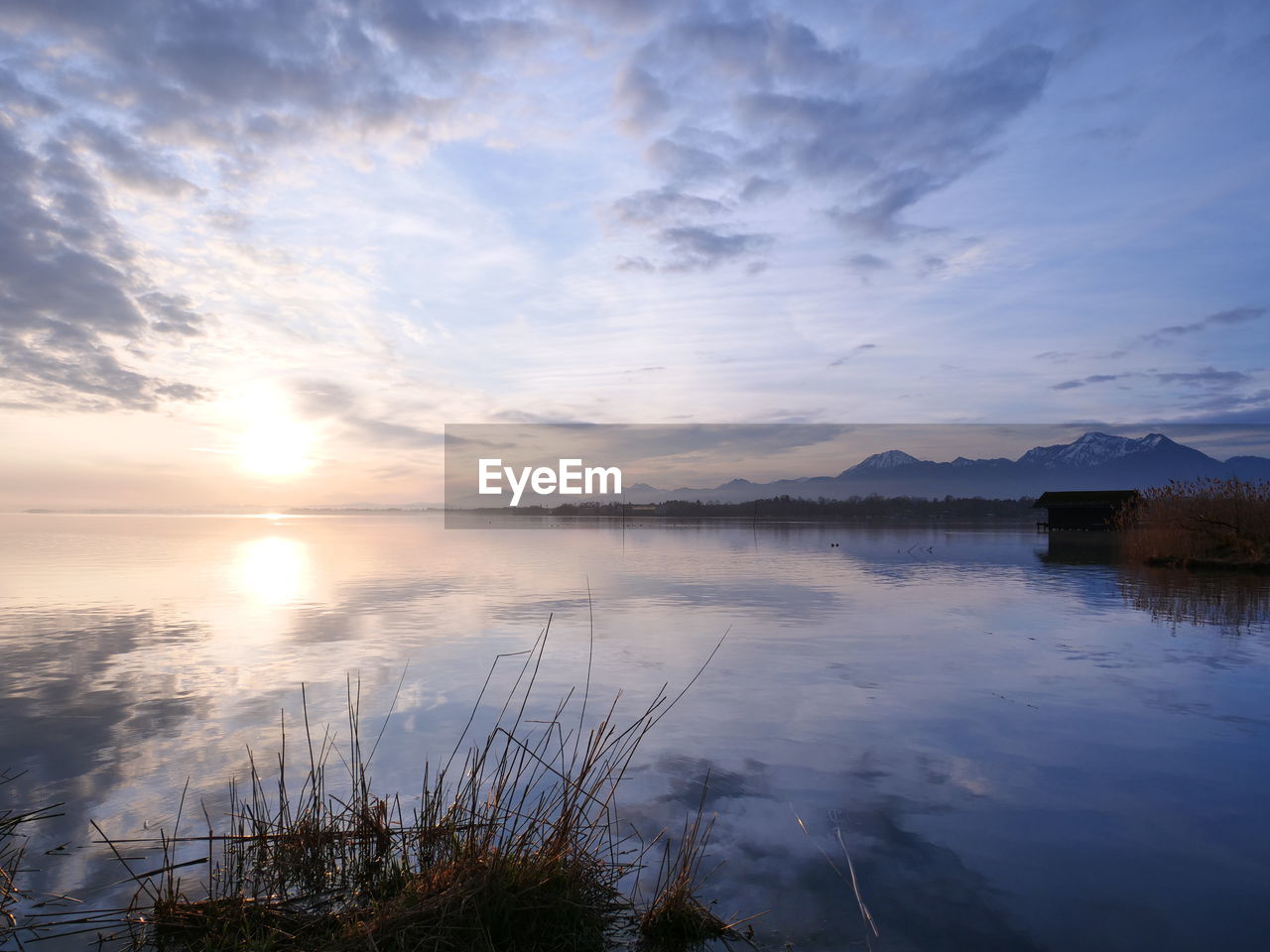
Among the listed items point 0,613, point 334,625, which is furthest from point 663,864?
point 0,613

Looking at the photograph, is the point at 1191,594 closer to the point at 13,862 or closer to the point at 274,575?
the point at 13,862

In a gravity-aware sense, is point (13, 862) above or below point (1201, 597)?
above

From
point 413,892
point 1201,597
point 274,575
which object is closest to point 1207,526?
point 1201,597

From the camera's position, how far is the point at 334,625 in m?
15.5

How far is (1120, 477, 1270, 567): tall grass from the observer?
26703 mm

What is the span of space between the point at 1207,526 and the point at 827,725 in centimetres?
2683

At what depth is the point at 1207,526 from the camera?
1097 inches

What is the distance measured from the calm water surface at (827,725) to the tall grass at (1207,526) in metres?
7.93

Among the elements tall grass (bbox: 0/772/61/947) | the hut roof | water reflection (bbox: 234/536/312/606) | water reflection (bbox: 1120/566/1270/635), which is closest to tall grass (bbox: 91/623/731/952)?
tall grass (bbox: 0/772/61/947)

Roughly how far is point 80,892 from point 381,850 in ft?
6.22

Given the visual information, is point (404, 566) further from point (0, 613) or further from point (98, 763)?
point (98, 763)

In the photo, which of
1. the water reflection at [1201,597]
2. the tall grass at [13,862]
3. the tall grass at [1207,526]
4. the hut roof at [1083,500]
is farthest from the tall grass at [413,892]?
the hut roof at [1083,500]

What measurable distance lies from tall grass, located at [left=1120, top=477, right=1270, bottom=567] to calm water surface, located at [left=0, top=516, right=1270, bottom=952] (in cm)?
793

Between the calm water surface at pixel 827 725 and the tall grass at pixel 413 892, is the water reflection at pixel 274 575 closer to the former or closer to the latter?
the calm water surface at pixel 827 725
